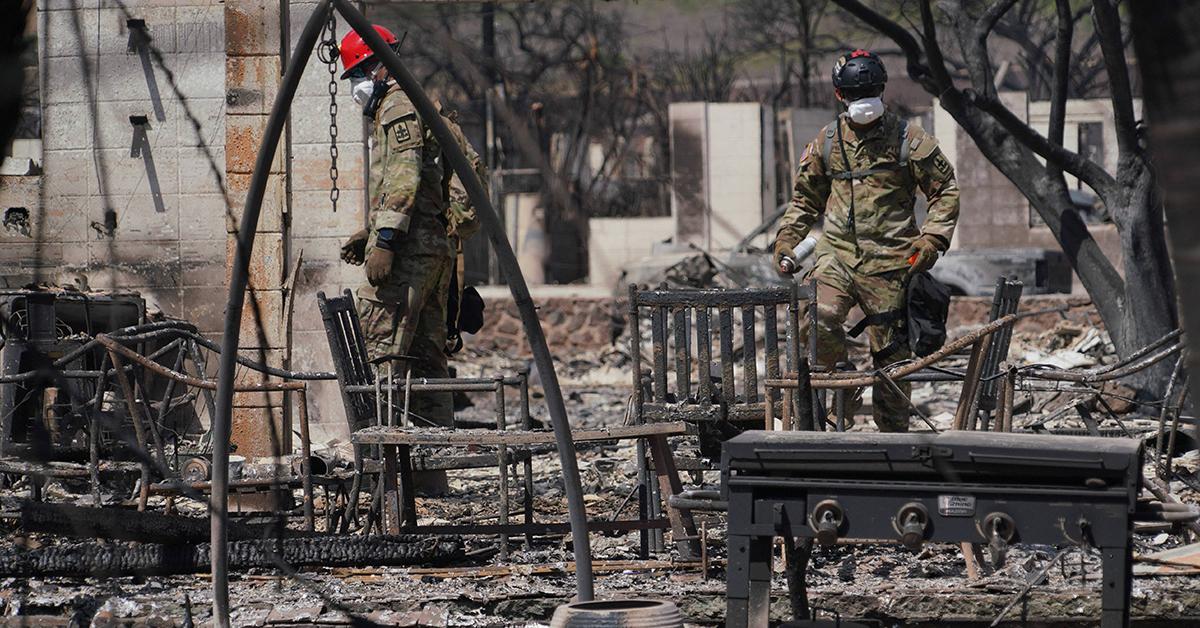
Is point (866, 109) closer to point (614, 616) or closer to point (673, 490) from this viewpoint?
point (673, 490)

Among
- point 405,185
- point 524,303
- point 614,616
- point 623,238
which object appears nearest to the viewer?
point 614,616

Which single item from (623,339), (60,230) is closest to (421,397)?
(60,230)

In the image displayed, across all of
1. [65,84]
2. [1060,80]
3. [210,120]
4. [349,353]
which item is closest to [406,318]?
[349,353]

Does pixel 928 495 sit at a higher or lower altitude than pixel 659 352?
lower

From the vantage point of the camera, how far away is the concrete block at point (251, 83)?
864cm

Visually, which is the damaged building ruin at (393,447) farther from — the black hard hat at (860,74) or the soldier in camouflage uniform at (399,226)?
the black hard hat at (860,74)

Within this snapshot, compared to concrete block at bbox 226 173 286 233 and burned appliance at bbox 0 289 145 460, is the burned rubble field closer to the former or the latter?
burned appliance at bbox 0 289 145 460

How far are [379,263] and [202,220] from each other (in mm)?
2907

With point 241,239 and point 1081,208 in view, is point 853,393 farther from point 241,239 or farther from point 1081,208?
point 1081,208

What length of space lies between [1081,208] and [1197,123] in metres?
21.8

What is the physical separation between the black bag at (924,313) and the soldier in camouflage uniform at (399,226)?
221 cm

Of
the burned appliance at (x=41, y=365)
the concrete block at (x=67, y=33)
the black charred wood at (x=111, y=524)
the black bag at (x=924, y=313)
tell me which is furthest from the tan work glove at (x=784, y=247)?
the concrete block at (x=67, y=33)

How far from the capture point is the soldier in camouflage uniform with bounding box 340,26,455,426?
7797 millimetres

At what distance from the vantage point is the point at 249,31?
28.6ft
